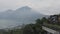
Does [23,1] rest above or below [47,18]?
above

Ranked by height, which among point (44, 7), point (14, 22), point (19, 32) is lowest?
point (19, 32)

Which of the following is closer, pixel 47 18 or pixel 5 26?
pixel 5 26

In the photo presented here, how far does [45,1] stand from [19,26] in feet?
3.24

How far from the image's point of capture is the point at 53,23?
4.37 meters

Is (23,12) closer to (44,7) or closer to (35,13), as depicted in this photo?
(35,13)

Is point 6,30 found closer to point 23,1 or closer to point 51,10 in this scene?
point 23,1

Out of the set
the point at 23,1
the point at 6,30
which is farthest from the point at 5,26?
the point at 23,1

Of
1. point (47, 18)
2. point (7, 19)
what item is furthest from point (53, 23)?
point (7, 19)

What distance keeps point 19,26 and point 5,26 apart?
38cm

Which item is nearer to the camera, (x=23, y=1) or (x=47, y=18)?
(x=23, y=1)

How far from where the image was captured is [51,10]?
4.30 m

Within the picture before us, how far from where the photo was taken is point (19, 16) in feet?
14.3

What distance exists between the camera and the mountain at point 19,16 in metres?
4.20

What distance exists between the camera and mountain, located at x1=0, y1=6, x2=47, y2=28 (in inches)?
165
